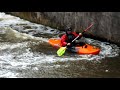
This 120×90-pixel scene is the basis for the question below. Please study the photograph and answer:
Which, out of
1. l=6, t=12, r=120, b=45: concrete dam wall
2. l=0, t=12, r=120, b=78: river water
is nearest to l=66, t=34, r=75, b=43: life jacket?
l=0, t=12, r=120, b=78: river water

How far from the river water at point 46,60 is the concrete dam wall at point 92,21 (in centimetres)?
43

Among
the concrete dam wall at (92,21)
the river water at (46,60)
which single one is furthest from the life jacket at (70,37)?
the concrete dam wall at (92,21)

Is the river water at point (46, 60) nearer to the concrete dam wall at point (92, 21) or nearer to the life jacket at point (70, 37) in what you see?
the concrete dam wall at point (92, 21)

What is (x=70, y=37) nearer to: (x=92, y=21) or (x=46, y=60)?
(x=46, y=60)

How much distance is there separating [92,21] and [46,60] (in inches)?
136

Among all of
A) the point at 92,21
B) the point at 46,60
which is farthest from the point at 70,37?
the point at 92,21

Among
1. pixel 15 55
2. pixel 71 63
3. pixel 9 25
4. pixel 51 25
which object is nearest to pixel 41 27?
pixel 51 25

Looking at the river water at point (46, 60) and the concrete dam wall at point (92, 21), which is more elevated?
the concrete dam wall at point (92, 21)

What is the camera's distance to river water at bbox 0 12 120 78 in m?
8.13

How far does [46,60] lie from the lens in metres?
9.33

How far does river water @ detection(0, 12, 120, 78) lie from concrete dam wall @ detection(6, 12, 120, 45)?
0.43m

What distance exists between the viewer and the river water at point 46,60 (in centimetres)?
813
